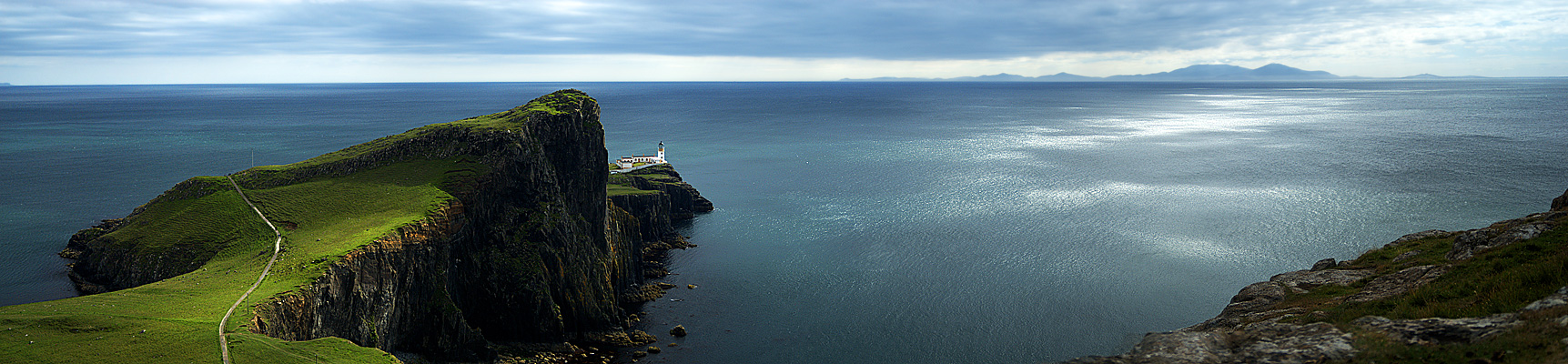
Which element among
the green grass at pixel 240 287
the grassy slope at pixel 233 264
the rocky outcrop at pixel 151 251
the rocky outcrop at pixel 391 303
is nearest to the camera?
the green grass at pixel 240 287

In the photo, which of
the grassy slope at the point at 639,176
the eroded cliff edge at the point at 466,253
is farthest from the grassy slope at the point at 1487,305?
the grassy slope at the point at 639,176

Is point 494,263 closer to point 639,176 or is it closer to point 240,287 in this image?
point 240,287

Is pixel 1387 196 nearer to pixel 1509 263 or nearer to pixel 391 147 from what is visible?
pixel 1509 263

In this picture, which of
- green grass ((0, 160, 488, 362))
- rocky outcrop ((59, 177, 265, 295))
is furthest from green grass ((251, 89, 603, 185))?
rocky outcrop ((59, 177, 265, 295))

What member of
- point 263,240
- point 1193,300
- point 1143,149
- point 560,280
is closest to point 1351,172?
point 1143,149

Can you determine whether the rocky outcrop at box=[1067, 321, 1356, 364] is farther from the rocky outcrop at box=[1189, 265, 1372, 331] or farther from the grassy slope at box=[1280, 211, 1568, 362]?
the rocky outcrop at box=[1189, 265, 1372, 331]

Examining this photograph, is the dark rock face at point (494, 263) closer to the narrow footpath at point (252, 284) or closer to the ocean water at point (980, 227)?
the narrow footpath at point (252, 284)
